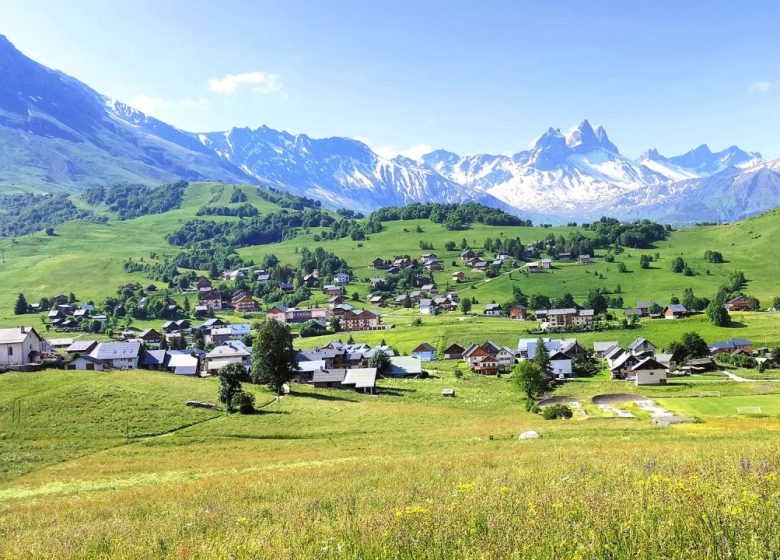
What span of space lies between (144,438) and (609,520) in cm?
4954

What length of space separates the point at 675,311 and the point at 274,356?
409 feet

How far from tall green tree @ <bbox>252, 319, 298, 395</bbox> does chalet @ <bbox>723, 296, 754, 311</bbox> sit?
133 m

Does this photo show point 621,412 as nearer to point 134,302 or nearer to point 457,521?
point 457,521

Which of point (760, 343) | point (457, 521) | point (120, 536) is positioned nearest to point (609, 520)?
point (457, 521)

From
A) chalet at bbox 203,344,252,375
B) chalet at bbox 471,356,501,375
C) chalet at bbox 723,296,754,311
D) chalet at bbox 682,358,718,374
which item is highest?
chalet at bbox 723,296,754,311

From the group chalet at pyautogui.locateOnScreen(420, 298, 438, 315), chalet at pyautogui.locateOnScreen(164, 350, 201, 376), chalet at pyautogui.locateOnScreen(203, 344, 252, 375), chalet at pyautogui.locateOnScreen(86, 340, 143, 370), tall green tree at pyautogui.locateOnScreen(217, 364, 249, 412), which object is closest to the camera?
tall green tree at pyautogui.locateOnScreen(217, 364, 249, 412)

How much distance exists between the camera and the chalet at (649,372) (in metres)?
93.6

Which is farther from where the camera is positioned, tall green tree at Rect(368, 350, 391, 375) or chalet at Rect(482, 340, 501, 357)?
chalet at Rect(482, 340, 501, 357)

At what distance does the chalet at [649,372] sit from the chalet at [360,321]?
9482 cm

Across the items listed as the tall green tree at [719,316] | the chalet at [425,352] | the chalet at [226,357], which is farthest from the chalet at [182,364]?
the tall green tree at [719,316]

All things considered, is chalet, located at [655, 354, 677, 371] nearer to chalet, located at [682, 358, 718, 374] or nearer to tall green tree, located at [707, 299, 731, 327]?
chalet, located at [682, 358, 718, 374]

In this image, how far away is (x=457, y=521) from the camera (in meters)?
9.55

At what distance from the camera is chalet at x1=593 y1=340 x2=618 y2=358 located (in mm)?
123875

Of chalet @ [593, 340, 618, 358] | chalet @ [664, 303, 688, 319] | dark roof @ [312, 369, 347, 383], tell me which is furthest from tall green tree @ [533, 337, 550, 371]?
chalet @ [664, 303, 688, 319]
